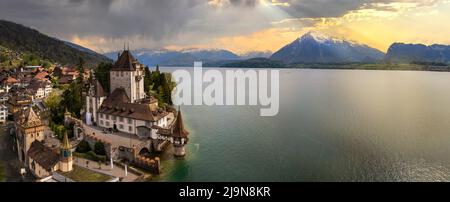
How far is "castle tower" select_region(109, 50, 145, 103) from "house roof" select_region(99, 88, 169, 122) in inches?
43.3

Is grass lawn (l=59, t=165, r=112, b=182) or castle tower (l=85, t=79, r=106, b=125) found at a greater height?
castle tower (l=85, t=79, r=106, b=125)

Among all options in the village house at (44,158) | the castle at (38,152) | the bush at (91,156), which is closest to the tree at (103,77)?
the castle at (38,152)

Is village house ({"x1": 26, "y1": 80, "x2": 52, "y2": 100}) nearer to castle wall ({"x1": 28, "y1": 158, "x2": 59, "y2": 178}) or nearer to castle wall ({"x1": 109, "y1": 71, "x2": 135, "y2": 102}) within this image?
castle wall ({"x1": 109, "y1": 71, "x2": 135, "y2": 102})

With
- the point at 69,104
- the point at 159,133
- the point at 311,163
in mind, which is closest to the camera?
the point at 311,163

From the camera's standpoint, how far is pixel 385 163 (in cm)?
2583

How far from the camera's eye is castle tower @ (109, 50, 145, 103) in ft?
124

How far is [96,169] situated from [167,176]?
4970 millimetres

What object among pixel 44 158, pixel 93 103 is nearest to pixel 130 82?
pixel 93 103

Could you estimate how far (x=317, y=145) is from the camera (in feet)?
99.8

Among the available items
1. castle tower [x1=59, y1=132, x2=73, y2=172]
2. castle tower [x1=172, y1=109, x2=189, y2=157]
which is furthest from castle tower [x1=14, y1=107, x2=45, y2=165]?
castle tower [x1=172, y1=109, x2=189, y2=157]

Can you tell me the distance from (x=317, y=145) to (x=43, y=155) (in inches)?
881

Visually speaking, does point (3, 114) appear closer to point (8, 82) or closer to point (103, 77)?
point (103, 77)

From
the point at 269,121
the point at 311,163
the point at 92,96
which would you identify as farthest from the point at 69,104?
the point at 311,163

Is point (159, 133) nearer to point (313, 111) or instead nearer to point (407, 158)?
point (407, 158)
